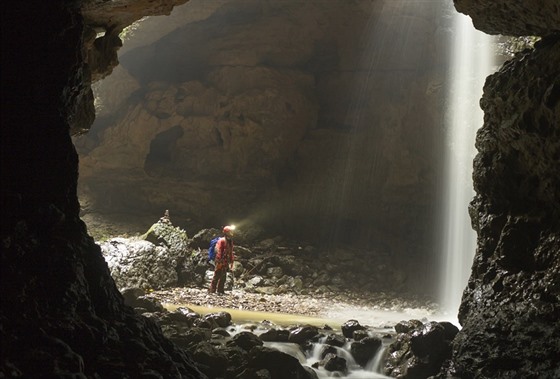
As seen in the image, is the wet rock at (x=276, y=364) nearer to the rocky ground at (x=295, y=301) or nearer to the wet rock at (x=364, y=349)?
the wet rock at (x=364, y=349)

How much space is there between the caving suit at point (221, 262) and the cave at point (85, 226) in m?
5.50

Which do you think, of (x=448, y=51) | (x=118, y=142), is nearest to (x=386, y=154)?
(x=448, y=51)

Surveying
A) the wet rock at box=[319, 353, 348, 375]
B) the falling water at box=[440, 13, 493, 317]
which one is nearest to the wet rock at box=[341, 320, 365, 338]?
the wet rock at box=[319, 353, 348, 375]

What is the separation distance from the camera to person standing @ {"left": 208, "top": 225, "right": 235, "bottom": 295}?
12258mm

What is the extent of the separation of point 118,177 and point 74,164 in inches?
675

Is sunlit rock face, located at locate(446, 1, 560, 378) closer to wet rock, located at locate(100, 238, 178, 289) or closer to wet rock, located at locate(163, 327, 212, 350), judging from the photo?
wet rock, located at locate(163, 327, 212, 350)

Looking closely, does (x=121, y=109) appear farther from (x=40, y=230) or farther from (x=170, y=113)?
(x=40, y=230)

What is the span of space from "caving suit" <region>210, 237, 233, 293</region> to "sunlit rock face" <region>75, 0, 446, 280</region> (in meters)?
7.33

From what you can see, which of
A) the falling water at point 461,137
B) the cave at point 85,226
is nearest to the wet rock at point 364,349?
the cave at point 85,226

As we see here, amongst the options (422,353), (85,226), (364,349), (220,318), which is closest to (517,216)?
(422,353)

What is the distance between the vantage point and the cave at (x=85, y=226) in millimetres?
3439

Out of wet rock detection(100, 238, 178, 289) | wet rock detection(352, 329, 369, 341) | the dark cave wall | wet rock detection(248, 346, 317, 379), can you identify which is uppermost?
the dark cave wall

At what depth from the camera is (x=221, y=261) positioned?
1229 cm

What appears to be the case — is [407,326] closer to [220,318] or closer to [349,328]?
[349,328]
